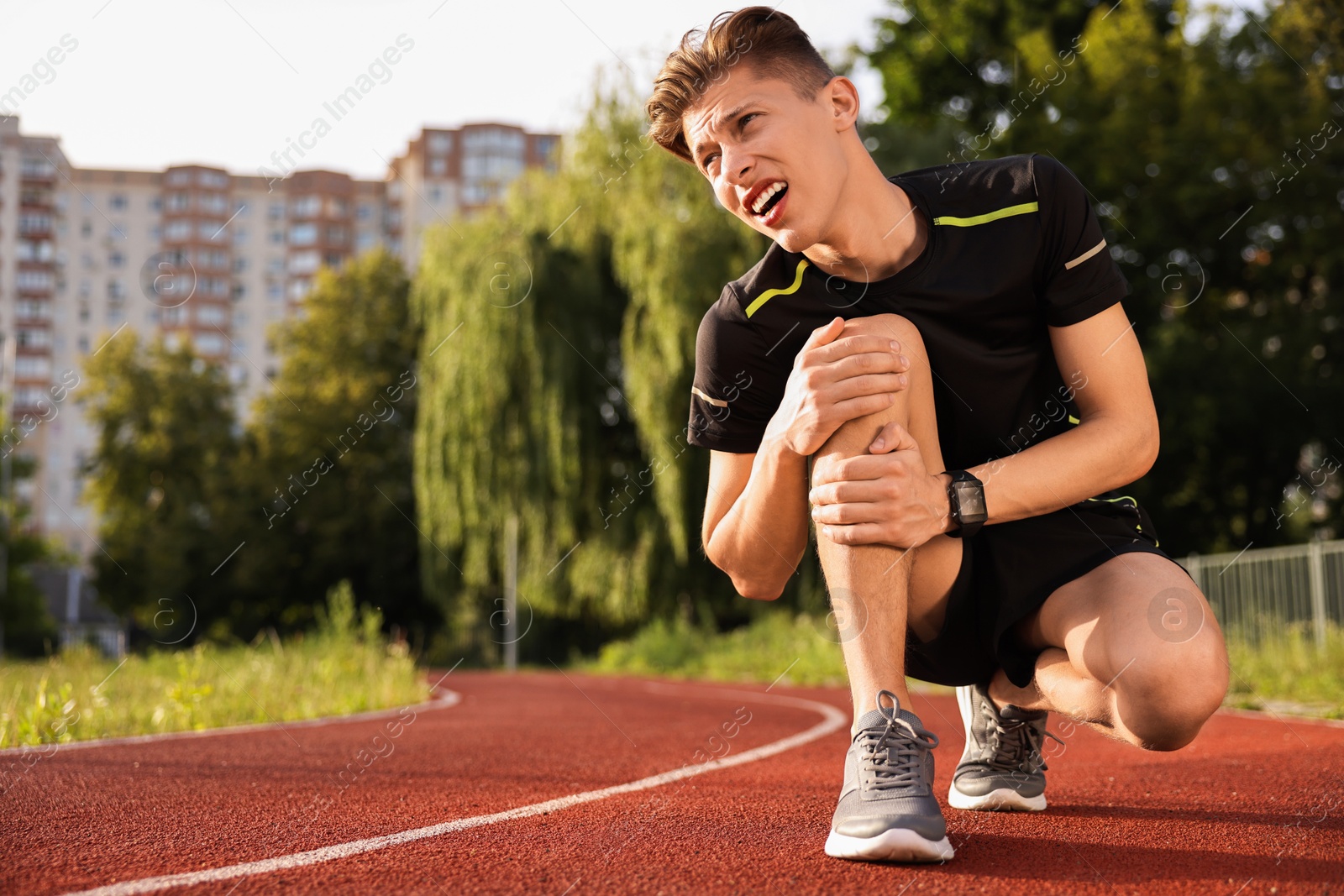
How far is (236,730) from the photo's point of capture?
260 inches

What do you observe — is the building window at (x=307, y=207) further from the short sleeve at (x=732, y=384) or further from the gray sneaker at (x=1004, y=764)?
the gray sneaker at (x=1004, y=764)

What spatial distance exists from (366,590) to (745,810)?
28846 millimetres

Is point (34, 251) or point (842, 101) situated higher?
point (34, 251)

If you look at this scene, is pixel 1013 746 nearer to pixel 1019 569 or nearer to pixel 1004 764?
pixel 1004 764

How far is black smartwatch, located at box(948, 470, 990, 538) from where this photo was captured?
2730 mm

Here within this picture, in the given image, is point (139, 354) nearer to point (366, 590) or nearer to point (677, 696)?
point (366, 590)

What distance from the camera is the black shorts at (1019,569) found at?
2887 mm

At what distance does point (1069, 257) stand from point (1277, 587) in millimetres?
11889

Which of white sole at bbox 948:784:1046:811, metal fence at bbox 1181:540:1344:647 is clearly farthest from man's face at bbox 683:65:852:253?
metal fence at bbox 1181:540:1344:647

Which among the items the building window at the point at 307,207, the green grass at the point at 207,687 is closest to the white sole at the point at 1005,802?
the green grass at the point at 207,687

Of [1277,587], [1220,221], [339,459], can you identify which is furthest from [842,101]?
[339,459]

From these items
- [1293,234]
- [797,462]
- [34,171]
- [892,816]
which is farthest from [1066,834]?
[34,171]

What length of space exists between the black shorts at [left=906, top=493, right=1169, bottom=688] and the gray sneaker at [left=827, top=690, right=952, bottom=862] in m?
0.50

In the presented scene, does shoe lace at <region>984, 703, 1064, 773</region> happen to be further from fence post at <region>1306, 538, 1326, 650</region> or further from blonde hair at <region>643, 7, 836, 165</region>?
fence post at <region>1306, 538, 1326, 650</region>
